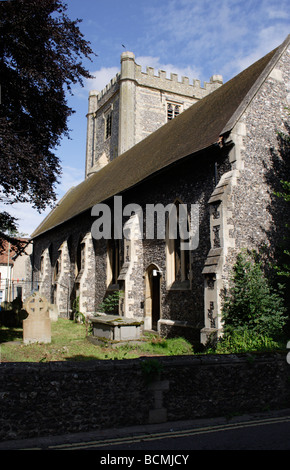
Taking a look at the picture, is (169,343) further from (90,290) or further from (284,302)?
(90,290)

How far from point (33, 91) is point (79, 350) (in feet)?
25.0

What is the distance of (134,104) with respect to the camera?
30469mm

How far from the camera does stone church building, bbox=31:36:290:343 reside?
10.5 metres

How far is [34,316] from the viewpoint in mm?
12273

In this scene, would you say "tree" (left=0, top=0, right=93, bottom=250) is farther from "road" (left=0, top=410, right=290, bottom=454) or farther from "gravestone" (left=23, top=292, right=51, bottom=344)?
"road" (left=0, top=410, right=290, bottom=454)

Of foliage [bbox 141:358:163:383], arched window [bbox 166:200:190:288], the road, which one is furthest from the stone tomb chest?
the road

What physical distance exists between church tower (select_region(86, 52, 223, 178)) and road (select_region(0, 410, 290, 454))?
25.7m

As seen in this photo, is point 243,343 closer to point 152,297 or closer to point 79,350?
point 79,350

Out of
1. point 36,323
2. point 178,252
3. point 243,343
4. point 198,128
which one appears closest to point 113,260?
point 178,252

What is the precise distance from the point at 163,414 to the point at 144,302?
335 inches

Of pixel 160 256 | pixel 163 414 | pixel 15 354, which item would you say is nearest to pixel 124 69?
pixel 160 256

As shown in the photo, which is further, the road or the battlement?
the battlement

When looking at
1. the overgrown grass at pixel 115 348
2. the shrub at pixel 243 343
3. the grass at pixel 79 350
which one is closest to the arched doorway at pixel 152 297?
Answer: the overgrown grass at pixel 115 348

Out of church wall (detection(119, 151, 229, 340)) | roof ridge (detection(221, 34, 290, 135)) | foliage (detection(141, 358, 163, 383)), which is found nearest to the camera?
foliage (detection(141, 358, 163, 383))
